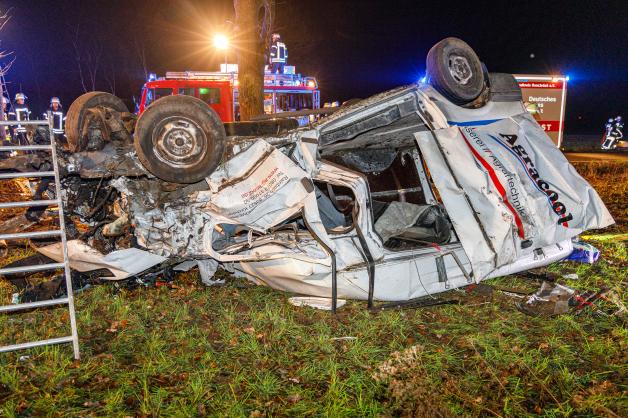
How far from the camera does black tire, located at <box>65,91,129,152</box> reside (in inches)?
163

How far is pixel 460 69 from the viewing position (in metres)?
4.46

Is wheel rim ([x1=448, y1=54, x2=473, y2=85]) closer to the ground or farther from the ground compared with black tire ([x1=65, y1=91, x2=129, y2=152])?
farther from the ground

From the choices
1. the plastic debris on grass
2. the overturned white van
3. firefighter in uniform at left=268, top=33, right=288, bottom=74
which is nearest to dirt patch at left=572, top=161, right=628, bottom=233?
the plastic debris on grass

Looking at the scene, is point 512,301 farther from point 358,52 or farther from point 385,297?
point 358,52

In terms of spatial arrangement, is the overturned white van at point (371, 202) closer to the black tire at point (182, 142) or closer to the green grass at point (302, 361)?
the black tire at point (182, 142)

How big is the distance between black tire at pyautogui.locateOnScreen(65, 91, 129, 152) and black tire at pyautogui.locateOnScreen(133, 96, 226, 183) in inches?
26.7

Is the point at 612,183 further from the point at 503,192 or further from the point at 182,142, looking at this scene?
the point at 182,142

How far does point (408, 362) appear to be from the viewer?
328 cm

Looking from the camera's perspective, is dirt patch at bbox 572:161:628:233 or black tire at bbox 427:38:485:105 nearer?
black tire at bbox 427:38:485:105

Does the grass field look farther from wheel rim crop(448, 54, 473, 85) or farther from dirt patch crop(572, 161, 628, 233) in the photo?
dirt patch crop(572, 161, 628, 233)

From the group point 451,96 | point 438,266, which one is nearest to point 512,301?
point 438,266

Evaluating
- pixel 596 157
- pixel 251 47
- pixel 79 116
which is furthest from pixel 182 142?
pixel 596 157

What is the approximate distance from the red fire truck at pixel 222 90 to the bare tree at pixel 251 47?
4224mm

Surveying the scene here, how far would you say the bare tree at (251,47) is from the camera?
820cm
